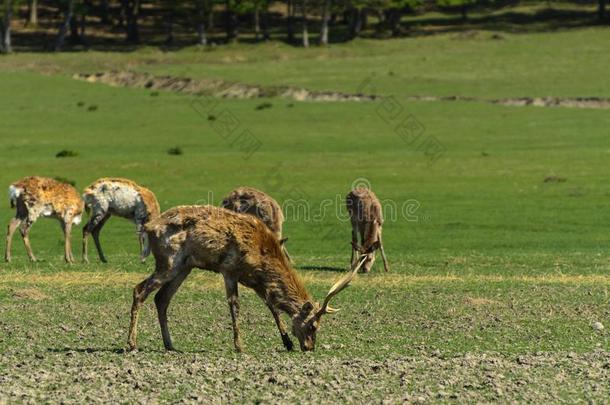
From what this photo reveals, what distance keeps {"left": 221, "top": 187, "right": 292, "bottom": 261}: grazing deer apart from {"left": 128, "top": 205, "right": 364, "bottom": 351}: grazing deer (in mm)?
8487

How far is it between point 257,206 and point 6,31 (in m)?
71.6

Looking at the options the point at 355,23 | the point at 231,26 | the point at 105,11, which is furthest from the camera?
the point at 105,11

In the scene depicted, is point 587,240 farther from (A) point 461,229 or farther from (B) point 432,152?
(B) point 432,152

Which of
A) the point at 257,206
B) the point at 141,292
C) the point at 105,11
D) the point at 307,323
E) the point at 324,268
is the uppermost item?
the point at 141,292

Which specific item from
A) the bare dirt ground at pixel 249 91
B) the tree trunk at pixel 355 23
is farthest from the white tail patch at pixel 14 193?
the tree trunk at pixel 355 23

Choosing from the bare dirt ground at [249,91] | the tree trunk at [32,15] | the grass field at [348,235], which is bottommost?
the tree trunk at [32,15]

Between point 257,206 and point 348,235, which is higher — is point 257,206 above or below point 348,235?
above

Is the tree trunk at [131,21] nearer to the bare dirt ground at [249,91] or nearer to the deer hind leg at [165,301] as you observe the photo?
the bare dirt ground at [249,91]

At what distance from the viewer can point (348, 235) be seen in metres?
31.5

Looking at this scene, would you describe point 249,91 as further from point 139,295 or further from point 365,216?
point 139,295

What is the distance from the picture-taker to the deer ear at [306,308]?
48.9ft

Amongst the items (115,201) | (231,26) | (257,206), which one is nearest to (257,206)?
(257,206)

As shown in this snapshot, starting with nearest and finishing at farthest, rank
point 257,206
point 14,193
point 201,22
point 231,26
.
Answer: point 257,206, point 14,193, point 201,22, point 231,26

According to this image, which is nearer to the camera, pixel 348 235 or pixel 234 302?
pixel 234 302
